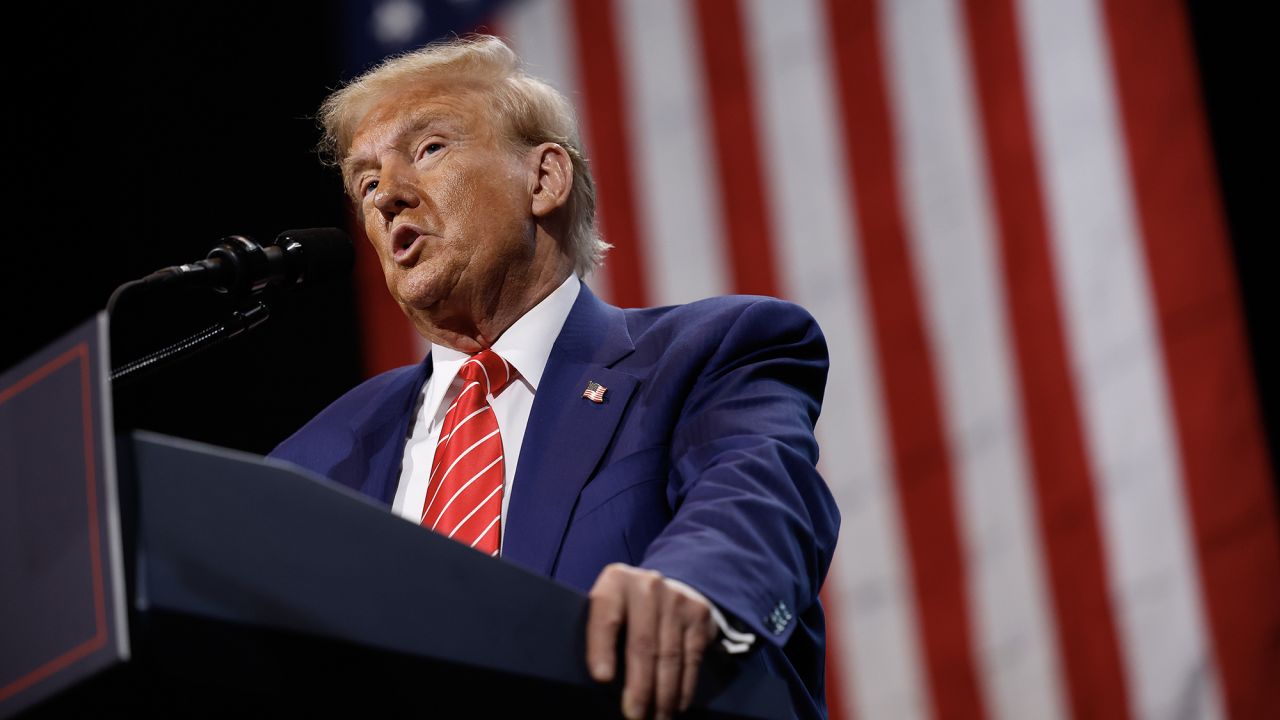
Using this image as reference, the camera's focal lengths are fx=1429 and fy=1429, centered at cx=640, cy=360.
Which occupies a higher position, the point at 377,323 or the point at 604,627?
the point at 604,627

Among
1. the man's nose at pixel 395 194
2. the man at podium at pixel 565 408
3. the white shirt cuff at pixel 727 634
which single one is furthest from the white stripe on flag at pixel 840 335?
the white shirt cuff at pixel 727 634

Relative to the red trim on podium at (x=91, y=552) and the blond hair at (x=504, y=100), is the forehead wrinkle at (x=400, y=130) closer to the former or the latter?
the blond hair at (x=504, y=100)

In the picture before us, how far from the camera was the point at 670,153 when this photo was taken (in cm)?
348

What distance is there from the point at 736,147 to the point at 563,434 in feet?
6.47

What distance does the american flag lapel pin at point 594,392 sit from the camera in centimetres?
158

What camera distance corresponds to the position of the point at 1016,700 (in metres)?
2.90

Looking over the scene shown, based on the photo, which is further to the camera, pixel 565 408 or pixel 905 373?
pixel 905 373

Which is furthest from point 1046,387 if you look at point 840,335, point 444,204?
point 444,204

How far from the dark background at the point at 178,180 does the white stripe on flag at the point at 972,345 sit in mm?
1538

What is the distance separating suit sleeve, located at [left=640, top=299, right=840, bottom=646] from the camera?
1091 mm

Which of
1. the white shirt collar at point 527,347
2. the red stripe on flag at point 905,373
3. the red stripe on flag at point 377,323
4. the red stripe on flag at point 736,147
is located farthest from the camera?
the red stripe on flag at point 377,323

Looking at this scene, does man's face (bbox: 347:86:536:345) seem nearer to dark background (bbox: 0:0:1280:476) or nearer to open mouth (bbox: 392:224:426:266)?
A: open mouth (bbox: 392:224:426:266)

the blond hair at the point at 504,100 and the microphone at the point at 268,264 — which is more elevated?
the blond hair at the point at 504,100

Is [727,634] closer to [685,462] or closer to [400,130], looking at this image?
[685,462]
